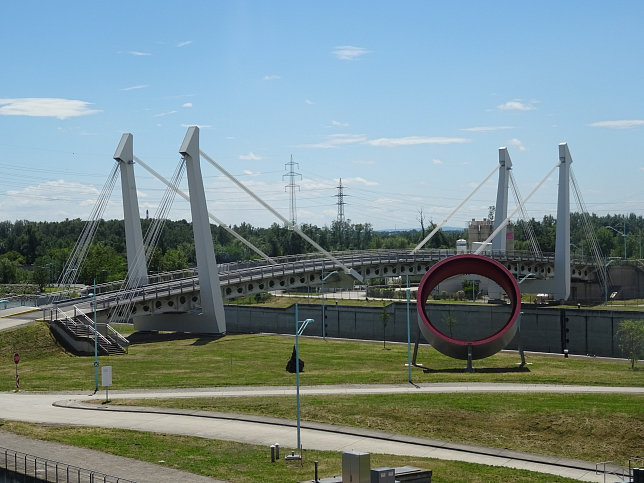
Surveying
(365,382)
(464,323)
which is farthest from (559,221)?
(365,382)

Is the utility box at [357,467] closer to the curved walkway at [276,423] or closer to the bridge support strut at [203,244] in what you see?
the curved walkway at [276,423]

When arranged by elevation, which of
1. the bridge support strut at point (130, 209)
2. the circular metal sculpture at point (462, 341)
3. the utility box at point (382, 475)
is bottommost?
the utility box at point (382, 475)

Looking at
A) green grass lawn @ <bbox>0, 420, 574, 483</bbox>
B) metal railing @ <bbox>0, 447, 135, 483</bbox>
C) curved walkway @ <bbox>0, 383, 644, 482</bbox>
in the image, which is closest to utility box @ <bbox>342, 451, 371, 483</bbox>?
green grass lawn @ <bbox>0, 420, 574, 483</bbox>

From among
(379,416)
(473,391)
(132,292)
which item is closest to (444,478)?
(379,416)

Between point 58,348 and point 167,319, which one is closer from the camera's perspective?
point 58,348

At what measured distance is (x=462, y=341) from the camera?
5778 cm

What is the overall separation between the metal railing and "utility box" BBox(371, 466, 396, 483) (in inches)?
325

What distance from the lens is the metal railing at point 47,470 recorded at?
3047 centimetres

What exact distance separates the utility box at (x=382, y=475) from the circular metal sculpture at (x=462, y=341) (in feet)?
96.5

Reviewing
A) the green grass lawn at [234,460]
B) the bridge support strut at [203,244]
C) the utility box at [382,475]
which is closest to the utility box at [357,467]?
the utility box at [382,475]

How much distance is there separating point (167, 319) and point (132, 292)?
7.82 metres

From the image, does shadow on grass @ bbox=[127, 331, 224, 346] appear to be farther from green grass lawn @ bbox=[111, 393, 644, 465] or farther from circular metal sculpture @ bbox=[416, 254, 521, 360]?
green grass lawn @ bbox=[111, 393, 644, 465]

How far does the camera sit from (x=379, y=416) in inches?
1555

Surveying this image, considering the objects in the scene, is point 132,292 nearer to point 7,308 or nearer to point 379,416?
point 7,308
